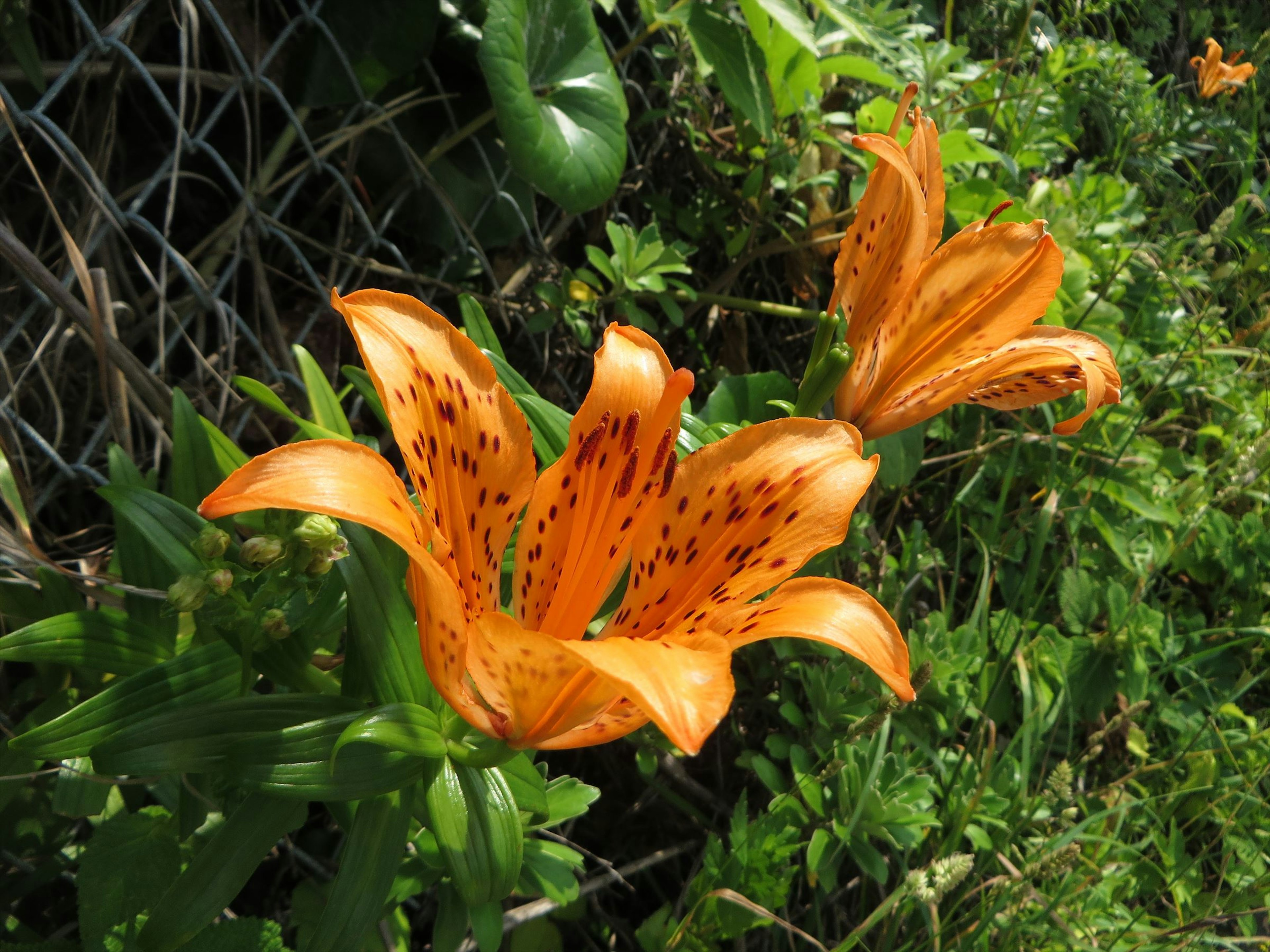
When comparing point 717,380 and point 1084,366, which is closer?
point 1084,366

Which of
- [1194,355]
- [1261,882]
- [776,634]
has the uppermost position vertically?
[776,634]

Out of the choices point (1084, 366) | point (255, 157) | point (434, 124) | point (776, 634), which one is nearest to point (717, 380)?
point (434, 124)

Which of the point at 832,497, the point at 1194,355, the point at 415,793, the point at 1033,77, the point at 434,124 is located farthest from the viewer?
the point at 1033,77

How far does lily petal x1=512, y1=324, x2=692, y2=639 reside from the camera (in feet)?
2.54

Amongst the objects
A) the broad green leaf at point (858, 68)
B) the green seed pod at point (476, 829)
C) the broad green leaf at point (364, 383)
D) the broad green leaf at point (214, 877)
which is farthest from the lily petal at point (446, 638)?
the broad green leaf at point (858, 68)

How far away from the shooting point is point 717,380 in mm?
1971

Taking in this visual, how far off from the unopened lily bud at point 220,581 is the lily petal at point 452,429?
18cm

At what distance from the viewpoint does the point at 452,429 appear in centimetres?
74

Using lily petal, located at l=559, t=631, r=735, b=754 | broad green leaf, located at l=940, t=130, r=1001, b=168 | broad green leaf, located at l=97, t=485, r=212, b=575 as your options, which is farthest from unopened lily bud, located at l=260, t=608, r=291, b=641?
broad green leaf, located at l=940, t=130, r=1001, b=168

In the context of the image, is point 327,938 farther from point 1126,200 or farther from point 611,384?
point 1126,200

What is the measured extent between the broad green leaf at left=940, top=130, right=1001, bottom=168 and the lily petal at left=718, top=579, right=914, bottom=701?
4.77ft

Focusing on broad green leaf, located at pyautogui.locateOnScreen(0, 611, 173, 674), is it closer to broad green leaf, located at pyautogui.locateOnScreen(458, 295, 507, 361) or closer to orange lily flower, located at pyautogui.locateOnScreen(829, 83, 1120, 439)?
broad green leaf, located at pyautogui.locateOnScreen(458, 295, 507, 361)

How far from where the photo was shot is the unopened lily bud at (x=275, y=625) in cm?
81

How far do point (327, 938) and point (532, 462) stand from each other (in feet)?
1.49
